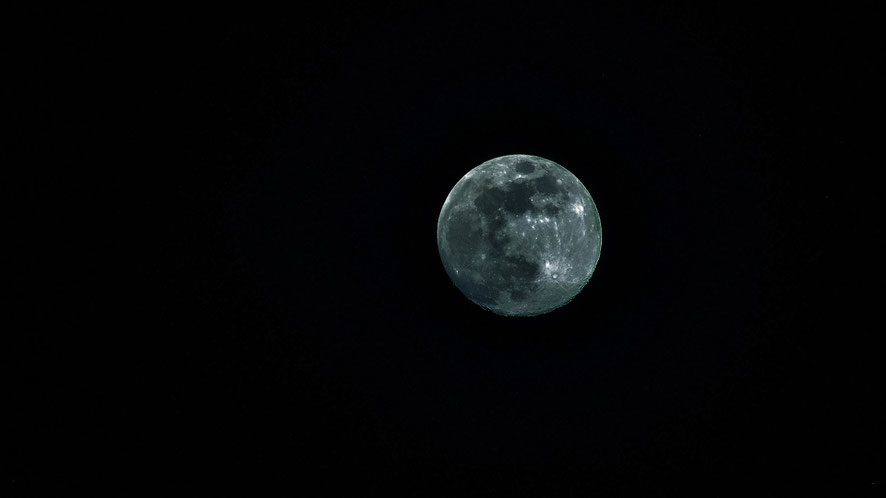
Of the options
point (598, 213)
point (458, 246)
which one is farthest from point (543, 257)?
point (598, 213)

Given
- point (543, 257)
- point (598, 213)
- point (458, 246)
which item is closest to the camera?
point (543, 257)

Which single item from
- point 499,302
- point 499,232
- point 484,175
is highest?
point 484,175

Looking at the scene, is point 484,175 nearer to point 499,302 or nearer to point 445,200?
point 445,200

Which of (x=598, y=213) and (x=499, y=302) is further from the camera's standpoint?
(x=598, y=213)

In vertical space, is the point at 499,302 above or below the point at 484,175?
below

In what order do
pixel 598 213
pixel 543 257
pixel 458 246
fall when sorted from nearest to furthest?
pixel 543 257 < pixel 458 246 < pixel 598 213

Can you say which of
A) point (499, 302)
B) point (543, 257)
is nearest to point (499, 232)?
point (543, 257)

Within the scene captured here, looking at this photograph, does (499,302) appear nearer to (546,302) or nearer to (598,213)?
(546,302)
